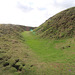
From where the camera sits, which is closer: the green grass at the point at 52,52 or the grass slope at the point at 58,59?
the grass slope at the point at 58,59

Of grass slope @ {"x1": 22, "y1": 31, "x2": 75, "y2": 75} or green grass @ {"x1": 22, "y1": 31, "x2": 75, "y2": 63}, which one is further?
green grass @ {"x1": 22, "y1": 31, "x2": 75, "y2": 63}

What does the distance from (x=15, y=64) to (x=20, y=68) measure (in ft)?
3.72

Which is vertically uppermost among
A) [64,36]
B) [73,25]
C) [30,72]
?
[73,25]

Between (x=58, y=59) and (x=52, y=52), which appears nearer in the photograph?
(x=58, y=59)

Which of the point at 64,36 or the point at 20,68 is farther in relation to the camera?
the point at 64,36

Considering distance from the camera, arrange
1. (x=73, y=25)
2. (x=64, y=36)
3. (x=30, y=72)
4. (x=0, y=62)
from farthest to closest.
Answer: (x=73, y=25) → (x=64, y=36) → (x=0, y=62) → (x=30, y=72)

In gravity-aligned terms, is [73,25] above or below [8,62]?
above

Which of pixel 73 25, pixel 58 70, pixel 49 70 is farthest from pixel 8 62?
pixel 73 25

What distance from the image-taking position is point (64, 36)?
28.2 m

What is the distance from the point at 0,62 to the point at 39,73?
228 inches

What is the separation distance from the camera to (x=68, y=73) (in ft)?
32.1

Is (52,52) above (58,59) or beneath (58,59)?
above

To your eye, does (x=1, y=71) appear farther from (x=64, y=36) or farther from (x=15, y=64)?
(x=64, y=36)

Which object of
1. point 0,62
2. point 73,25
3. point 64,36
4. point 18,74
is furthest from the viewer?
point 73,25
